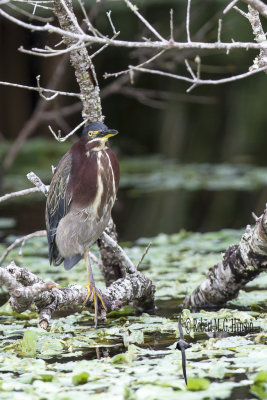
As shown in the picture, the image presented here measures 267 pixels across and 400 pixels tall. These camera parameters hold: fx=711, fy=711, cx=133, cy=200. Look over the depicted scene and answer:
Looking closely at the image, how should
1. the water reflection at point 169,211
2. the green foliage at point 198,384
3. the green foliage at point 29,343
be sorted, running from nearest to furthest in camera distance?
the green foliage at point 198,384 → the green foliage at point 29,343 → the water reflection at point 169,211

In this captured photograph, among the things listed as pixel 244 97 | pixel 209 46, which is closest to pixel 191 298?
pixel 209 46

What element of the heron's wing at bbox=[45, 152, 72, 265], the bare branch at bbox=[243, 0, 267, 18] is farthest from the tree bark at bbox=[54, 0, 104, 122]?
the bare branch at bbox=[243, 0, 267, 18]

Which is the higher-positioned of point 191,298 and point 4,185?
point 4,185

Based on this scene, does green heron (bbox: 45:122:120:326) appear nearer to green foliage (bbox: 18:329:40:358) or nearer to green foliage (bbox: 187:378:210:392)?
green foliage (bbox: 18:329:40:358)

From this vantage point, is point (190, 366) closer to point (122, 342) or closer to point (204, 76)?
point (122, 342)

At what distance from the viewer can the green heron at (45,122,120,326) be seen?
4.07 m

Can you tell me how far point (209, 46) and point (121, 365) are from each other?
58.3 inches

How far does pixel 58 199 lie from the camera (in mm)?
4266

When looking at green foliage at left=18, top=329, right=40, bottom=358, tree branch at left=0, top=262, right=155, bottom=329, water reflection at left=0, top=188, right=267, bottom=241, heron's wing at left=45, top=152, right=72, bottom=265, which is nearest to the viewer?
tree branch at left=0, top=262, right=155, bottom=329

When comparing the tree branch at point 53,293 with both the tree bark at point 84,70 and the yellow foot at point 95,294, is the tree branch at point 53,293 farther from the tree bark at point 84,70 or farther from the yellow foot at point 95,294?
the tree bark at point 84,70

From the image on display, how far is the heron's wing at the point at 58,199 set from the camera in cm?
420

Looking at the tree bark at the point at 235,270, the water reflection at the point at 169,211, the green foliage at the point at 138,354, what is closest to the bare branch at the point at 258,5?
the tree bark at the point at 235,270

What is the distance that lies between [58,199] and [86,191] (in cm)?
25

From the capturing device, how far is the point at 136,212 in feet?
29.6
